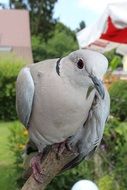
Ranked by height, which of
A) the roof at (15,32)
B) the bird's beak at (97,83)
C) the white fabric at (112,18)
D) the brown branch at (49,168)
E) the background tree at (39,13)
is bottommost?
the background tree at (39,13)

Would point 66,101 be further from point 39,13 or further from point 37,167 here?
point 39,13

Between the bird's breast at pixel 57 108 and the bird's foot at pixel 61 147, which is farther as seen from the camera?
the bird's foot at pixel 61 147

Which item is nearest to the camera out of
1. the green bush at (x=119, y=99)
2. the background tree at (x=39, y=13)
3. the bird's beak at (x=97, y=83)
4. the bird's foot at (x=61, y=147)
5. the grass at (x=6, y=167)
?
the bird's beak at (x=97, y=83)

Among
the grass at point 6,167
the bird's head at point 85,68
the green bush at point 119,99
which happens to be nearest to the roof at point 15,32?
the grass at point 6,167

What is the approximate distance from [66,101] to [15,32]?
2435cm

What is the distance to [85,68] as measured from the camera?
2.20 m

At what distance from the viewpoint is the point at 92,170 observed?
16.3ft

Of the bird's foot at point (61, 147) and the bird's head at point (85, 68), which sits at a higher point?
the bird's head at point (85, 68)

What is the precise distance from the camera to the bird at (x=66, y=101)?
2230 mm

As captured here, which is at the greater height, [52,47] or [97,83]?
[97,83]

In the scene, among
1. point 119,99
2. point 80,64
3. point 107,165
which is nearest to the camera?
point 80,64

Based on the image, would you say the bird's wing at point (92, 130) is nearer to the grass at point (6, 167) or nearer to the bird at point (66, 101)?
the bird at point (66, 101)

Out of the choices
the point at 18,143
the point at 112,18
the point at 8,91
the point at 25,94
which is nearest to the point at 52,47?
the point at 8,91

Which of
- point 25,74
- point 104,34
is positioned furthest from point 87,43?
point 25,74
